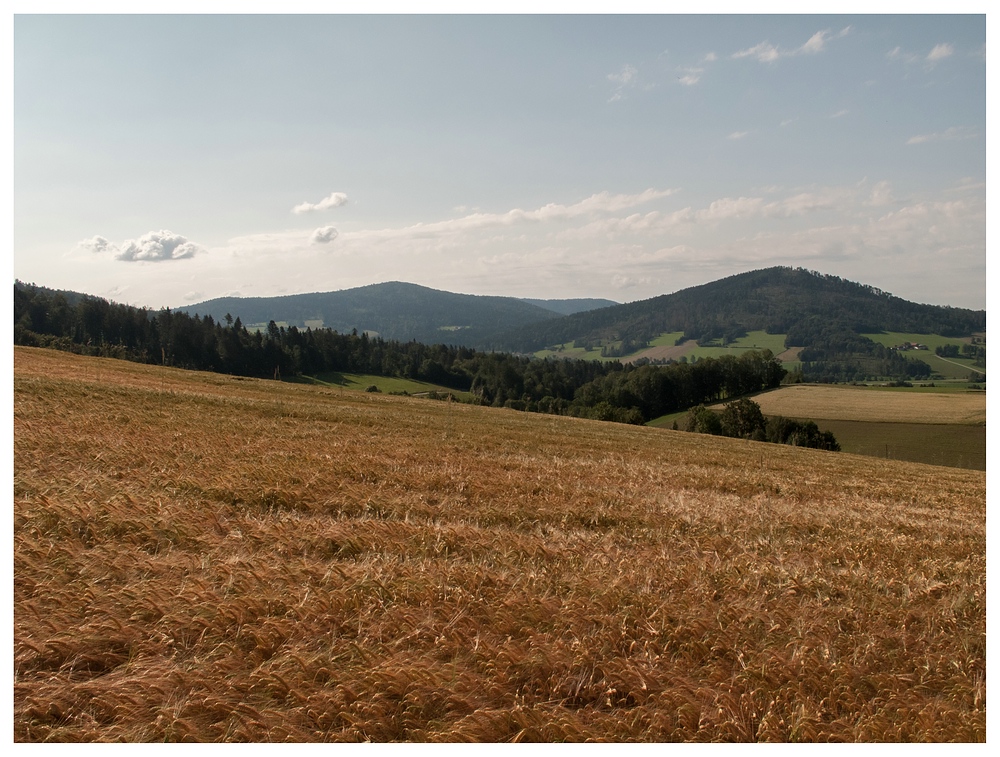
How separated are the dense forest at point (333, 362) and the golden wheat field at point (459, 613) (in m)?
91.4

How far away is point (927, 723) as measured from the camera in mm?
4109

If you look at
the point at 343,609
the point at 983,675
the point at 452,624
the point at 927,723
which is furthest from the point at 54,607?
the point at 983,675

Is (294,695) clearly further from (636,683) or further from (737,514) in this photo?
(737,514)

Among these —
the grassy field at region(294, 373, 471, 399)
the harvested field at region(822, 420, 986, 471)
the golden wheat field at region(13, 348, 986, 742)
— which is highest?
the golden wheat field at region(13, 348, 986, 742)

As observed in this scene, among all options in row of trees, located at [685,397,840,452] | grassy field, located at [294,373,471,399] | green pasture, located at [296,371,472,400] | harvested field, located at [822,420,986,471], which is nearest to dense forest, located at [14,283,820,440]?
green pasture, located at [296,371,472,400]

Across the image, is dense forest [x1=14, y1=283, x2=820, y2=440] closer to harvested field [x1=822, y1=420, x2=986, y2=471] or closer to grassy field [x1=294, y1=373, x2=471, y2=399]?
grassy field [x1=294, y1=373, x2=471, y2=399]

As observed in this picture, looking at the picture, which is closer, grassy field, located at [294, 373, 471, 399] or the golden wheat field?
the golden wheat field

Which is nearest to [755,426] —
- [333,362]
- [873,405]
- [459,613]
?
[873,405]

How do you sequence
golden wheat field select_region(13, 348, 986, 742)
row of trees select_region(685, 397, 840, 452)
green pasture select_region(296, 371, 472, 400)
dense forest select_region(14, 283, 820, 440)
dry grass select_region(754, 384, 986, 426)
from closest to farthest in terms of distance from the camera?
golden wheat field select_region(13, 348, 986, 742) → row of trees select_region(685, 397, 840, 452) → dry grass select_region(754, 384, 986, 426) → dense forest select_region(14, 283, 820, 440) → green pasture select_region(296, 371, 472, 400)

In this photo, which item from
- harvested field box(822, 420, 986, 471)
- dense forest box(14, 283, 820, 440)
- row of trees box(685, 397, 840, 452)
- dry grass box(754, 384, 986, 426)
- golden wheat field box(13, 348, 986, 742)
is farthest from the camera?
dense forest box(14, 283, 820, 440)

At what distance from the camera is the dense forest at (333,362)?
119 meters

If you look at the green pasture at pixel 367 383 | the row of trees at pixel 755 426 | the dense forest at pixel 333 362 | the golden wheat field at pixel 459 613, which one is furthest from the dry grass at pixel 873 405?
the golden wheat field at pixel 459 613

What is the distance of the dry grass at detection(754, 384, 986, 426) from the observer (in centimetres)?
8536

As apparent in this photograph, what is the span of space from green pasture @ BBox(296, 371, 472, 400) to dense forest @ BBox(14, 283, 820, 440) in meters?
5.02
